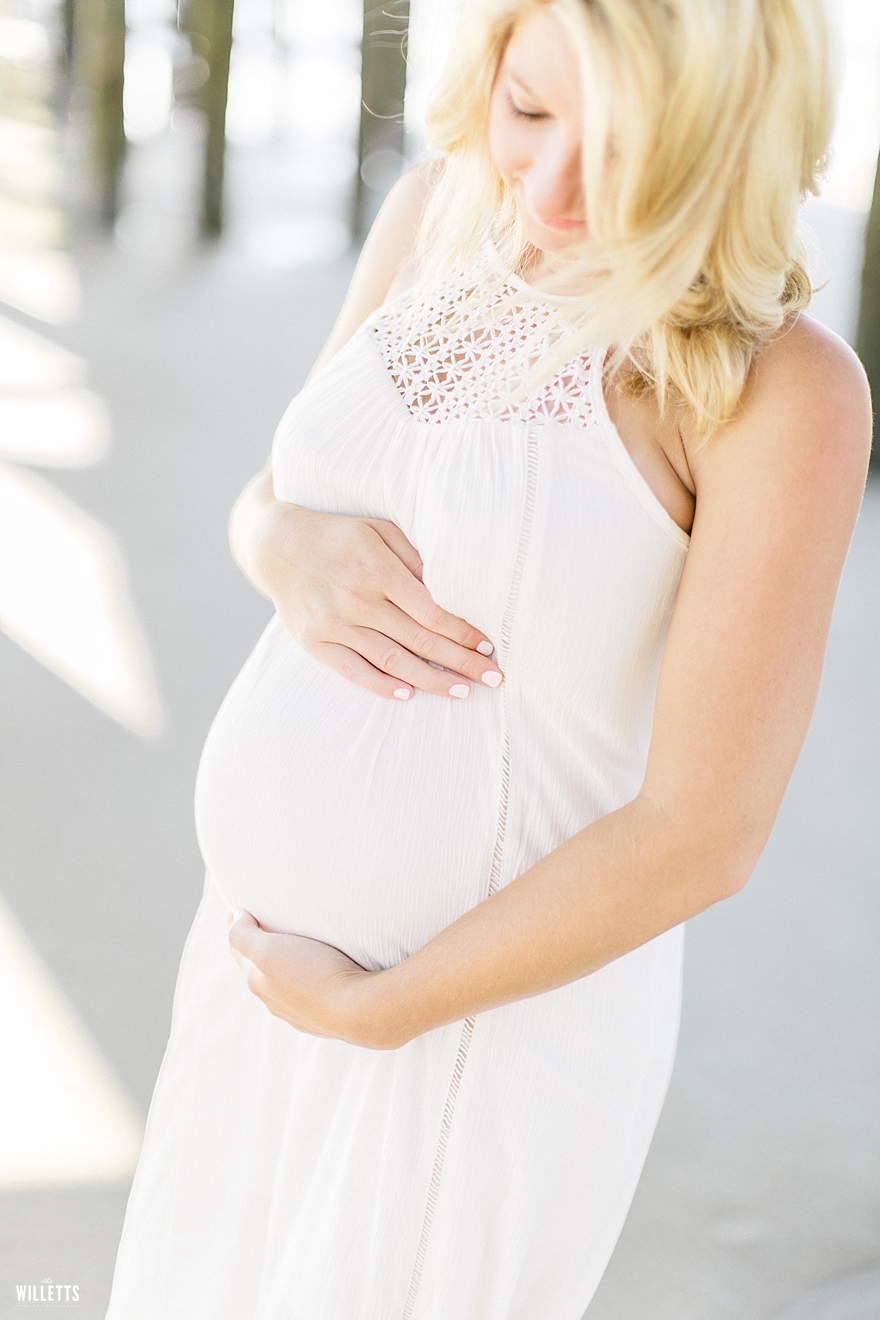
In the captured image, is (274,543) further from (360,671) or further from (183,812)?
(183,812)

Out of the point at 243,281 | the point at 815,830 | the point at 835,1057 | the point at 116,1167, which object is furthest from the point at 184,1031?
the point at 243,281

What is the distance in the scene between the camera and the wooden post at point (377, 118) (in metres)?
6.95

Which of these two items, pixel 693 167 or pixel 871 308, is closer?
pixel 693 167

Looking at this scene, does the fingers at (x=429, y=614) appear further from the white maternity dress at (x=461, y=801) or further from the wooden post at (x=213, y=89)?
the wooden post at (x=213, y=89)

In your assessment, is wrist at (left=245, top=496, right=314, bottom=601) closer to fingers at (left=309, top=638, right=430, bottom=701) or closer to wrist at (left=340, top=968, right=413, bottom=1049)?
fingers at (left=309, top=638, right=430, bottom=701)

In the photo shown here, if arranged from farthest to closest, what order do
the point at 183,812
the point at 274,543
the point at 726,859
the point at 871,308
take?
1. the point at 871,308
2. the point at 183,812
3. the point at 274,543
4. the point at 726,859

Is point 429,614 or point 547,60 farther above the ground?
point 547,60

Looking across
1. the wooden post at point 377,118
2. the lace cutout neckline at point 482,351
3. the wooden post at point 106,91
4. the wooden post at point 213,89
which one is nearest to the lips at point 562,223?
the lace cutout neckline at point 482,351

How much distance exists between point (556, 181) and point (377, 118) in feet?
21.4

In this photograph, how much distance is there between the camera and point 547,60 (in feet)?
2.49

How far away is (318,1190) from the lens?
102 centimetres

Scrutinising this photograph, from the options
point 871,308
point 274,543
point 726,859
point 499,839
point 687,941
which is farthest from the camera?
point 871,308

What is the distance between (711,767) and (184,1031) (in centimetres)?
66

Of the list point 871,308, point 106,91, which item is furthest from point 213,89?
point 871,308
